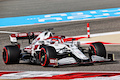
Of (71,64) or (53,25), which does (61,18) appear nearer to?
(53,25)

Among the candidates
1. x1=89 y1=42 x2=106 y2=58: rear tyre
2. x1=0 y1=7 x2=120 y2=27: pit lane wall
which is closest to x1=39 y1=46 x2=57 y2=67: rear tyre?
x1=89 y1=42 x2=106 y2=58: rear tyre

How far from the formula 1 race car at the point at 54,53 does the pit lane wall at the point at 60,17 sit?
11.7 meters

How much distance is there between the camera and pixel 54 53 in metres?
11.6

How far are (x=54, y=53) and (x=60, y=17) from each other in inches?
588

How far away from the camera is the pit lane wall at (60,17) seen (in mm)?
25531

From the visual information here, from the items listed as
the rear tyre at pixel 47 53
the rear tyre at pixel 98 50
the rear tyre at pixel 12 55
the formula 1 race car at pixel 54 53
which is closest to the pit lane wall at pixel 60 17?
the formula 1 race car at pixel 54 53

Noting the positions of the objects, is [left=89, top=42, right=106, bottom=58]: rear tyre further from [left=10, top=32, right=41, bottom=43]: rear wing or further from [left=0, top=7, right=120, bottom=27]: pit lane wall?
[left=0, top=7, right=120, bottom=27]: pit lane wall

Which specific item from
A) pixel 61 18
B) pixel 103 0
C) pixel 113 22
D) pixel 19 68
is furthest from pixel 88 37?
pixel 103 0

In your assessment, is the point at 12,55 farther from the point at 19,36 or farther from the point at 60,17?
the point at 60,17

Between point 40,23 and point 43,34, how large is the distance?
37.4ft

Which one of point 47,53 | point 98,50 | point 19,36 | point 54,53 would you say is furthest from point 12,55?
point 98,50

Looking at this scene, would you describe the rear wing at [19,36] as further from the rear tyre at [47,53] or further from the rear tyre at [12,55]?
the rear tyre at [47,53]

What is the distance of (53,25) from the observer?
79.2ft

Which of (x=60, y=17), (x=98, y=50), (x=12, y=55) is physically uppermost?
(x=60, y=17)
